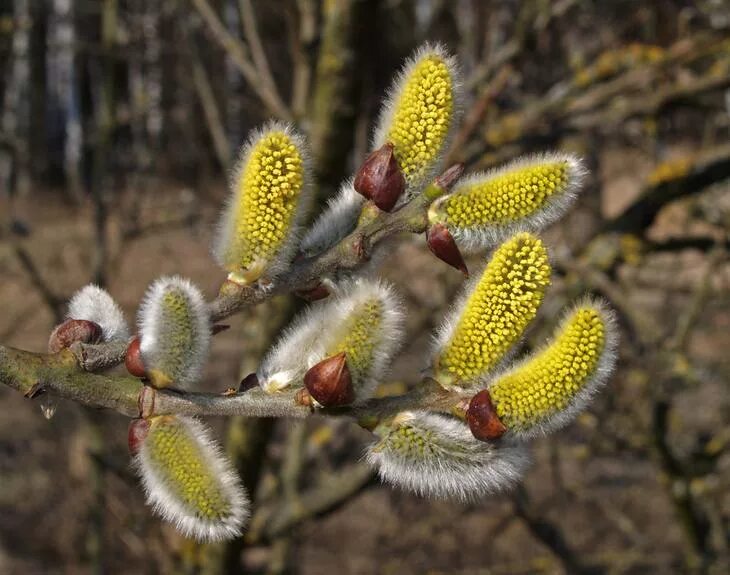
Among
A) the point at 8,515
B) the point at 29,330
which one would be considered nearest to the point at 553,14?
the point at 8,515

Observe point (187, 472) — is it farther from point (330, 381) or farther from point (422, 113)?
point (422, 113)

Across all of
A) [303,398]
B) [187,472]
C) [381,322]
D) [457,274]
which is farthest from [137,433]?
[457,274]

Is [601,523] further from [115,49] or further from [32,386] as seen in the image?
[32,386]

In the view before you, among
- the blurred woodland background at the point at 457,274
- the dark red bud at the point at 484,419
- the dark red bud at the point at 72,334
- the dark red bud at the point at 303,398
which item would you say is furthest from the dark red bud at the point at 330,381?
the blurred woodland background at the point at 457,274

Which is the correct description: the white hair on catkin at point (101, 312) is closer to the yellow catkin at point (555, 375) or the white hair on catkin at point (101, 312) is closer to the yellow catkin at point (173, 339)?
the yellow catkin at point (173, 339)

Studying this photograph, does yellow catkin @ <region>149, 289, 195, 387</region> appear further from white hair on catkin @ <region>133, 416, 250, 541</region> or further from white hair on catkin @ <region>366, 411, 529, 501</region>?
white hair on catkin @ <region>366, 411, 529, 501</region>

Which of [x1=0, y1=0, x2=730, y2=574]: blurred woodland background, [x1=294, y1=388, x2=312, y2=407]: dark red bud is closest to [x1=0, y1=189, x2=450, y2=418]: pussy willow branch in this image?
[x1=294, y1=388, x2=312, y2=407]: dark red bud
